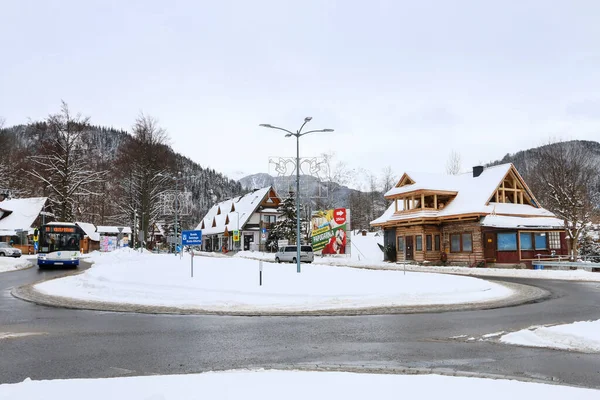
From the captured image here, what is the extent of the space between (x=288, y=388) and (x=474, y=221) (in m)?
37.0

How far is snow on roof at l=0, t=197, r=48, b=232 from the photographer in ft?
211

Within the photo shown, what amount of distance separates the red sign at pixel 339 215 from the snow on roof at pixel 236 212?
24649 mm

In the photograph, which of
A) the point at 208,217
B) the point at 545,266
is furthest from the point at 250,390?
the point at 208,217

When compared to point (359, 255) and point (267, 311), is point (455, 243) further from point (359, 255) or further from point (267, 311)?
point (267, 311)

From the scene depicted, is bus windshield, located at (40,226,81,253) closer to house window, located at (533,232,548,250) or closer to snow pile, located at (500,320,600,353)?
snow pile, located at (500,320,600,353)

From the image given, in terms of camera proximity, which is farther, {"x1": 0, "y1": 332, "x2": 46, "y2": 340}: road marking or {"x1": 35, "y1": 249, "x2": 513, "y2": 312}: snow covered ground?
{"x1": 35, "y1": 249, "x2": 513, "y2": 312}: snow covered ground

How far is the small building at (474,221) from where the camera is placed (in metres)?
38.8

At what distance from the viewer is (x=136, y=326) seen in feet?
38.1

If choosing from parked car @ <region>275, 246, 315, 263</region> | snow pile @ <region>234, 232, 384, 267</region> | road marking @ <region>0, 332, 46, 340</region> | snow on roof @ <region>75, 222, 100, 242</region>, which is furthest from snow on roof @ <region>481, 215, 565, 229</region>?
snow on roof @ <region>75, 222, 100, 242</region>

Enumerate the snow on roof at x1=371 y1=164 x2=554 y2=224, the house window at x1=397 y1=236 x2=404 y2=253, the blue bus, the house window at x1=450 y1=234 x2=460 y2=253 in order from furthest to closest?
the house window at x1=397 y1=236 x2=404 y2=253 → the house window at x1=450 y1=234 x2=460 y2=253 → the snow on roof at x1=371 y1=164 x2=554 y2=224 → the blue bus

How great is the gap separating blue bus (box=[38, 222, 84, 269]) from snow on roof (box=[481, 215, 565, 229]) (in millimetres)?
32266

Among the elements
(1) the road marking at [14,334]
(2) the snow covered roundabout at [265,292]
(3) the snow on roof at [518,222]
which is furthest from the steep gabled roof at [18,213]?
(1) the road marking at [14,334]

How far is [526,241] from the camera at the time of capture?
129 feet

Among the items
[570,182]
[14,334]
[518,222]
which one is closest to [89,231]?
[518,222]
